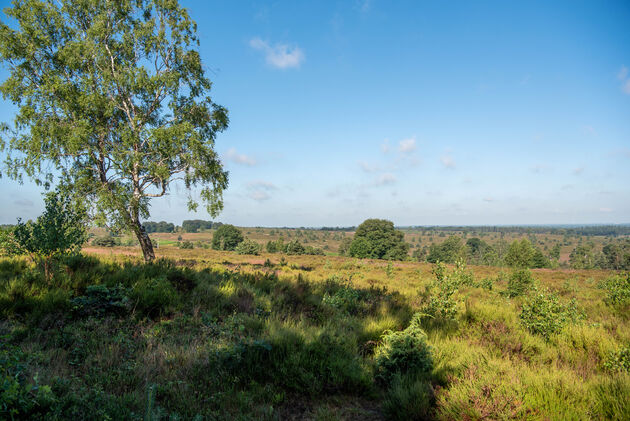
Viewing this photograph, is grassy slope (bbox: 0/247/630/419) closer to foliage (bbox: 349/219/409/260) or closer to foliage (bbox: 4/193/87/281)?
foliage (bbox: 4/193/87/281)

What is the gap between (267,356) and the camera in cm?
422

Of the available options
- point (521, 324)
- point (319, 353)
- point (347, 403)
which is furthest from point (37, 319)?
point (521, 324)

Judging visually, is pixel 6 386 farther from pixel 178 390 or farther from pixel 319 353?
pixel 319 353

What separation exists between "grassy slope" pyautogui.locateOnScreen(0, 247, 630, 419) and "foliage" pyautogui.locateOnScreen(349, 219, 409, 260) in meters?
68.2

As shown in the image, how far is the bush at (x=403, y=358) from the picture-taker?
3998 mm

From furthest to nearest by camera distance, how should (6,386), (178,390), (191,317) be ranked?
(191,317), (178,390), (6,386)

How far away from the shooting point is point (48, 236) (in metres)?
6.30

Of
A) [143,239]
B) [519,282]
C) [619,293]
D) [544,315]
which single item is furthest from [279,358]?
[519,282]

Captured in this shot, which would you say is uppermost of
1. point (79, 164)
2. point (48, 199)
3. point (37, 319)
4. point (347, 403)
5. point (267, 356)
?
point (79, 164)

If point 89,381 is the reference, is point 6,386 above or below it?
above

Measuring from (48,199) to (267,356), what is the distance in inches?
259

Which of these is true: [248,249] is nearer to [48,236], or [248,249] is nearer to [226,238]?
[226,238]

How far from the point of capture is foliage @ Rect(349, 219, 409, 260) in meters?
74.4

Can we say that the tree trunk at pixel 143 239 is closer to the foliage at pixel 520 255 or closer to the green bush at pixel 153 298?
the green bush at pixel 153 298
